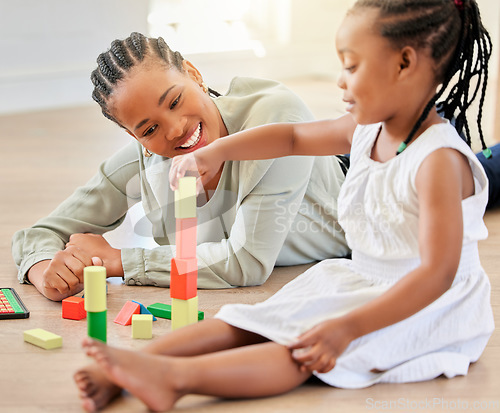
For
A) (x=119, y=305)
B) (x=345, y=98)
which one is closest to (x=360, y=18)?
(x=345, y=98)

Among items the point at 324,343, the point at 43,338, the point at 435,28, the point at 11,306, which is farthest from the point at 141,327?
the point at 435,28

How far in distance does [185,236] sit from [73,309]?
0.25 metres

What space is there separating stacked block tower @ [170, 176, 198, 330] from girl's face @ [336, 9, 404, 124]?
279 mm

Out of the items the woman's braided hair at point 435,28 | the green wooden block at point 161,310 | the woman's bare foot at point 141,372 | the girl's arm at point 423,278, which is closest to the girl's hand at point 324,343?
the girl's arm at point 423,278

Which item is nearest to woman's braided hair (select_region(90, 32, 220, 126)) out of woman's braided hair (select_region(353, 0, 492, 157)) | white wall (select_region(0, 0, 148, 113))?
woman's braided hair (select_region(353, 0, 492, 157))

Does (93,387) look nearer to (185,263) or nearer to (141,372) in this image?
(141,372)

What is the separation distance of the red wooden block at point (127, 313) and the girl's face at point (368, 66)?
509mm

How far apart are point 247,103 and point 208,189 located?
0.59 ft

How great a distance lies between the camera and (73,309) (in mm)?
1226

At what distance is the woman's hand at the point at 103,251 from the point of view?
54.2 inches

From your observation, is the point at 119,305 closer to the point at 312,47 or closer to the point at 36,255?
the point at 36,255

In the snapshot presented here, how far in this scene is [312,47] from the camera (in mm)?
4539

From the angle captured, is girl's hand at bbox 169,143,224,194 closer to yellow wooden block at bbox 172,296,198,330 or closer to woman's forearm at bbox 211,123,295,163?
woman's forearm at bbox 211,123,295,163

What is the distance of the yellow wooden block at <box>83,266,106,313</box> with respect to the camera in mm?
964
